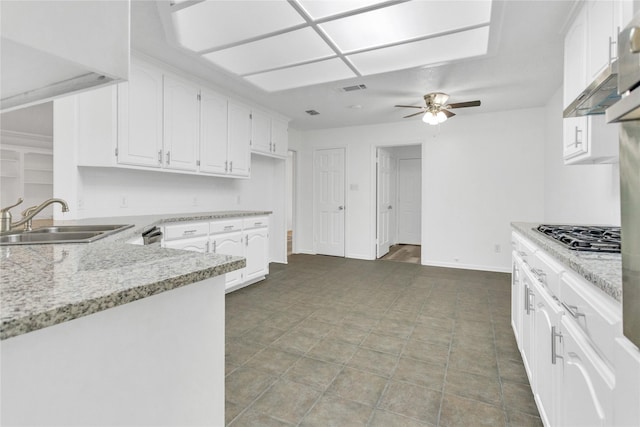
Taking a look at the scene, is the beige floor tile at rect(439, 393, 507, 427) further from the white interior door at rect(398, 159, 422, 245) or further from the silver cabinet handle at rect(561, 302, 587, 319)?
the white interior door at rect(398, 159, 422, 245)

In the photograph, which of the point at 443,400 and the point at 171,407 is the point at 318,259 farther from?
the point at 171,407

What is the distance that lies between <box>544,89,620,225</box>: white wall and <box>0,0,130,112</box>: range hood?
9.45 ft

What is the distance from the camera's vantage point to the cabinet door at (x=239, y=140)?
3.98 metres

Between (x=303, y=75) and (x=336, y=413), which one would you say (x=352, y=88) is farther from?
(x=336, y=413)

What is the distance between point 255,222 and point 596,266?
342cm

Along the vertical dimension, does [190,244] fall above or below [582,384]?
above

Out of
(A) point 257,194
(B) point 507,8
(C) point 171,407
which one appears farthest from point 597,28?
(A) point 257,194

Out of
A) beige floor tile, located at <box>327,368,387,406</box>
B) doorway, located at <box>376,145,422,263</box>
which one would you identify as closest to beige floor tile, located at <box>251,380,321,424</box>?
beige floor tile, located at <box>327,368,387,406</box>

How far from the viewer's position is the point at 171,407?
821 mm

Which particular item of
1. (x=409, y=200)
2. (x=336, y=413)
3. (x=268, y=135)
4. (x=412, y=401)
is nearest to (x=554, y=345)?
(x=412, y=401)

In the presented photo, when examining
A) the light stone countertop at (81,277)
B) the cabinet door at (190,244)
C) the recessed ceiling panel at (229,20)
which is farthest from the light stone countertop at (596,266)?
the cabinet door at (190,244)

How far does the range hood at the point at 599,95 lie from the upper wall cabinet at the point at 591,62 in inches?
17.6

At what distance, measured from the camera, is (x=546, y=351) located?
4.49 ft

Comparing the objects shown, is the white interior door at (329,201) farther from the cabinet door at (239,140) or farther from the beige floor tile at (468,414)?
the beige floor tile at (468,414)
